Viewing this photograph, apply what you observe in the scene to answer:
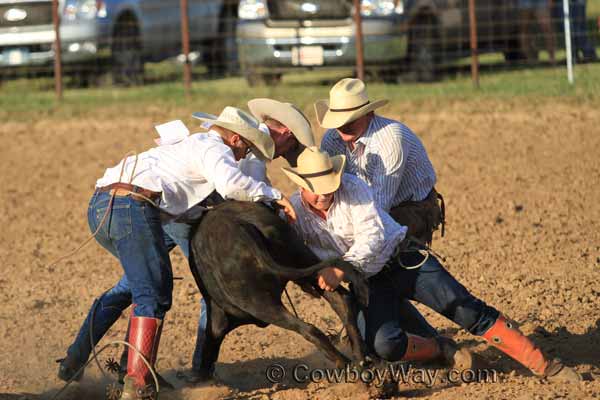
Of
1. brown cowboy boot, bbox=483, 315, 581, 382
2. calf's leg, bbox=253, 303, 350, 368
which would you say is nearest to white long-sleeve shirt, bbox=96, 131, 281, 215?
calf's leg, bbox=253, 303, 350, 368

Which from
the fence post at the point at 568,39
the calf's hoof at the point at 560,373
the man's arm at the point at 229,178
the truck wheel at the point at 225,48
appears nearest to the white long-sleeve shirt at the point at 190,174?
the man's arm at the point at 229,178

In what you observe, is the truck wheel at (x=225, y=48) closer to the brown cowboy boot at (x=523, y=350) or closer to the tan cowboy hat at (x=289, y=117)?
the tan cowboy hat at (x=289, y=117)

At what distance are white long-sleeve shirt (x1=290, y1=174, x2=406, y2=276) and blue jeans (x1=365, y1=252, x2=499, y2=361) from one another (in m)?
0.19

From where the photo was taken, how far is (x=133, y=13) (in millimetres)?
13500

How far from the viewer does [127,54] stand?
13570 mm

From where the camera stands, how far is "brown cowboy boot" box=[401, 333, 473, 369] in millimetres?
5184

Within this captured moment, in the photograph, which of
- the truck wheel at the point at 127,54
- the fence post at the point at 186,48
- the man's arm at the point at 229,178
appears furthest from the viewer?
the truck wheel at the point at 127,54

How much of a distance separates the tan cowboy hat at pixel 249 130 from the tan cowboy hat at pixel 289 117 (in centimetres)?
19

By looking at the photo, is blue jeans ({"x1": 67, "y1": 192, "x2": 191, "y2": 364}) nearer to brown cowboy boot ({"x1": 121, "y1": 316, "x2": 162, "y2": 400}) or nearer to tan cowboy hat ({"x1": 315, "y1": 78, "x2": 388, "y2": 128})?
brown cowboy boot ({"x1": 121, "y1": 316, "x2": 162, "y2": 400})

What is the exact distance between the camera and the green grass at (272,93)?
11922 millimetres

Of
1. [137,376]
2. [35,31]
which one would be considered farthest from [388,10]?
[137,376]

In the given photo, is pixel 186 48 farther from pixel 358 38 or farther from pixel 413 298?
pixel 413 298

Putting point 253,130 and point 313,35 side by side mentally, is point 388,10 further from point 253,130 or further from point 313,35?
point 253,130

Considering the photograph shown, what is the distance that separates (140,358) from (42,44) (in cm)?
892
